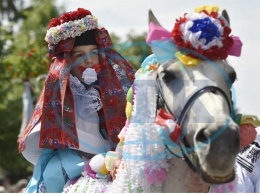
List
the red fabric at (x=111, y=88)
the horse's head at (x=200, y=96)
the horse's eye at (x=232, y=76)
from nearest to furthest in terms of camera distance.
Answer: the horse's head at (x=200, y=96) < the horse's eye at (x=232, y=76) < the red fabric at (x=111, y=88)

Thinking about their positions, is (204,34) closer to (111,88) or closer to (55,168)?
(111,88)

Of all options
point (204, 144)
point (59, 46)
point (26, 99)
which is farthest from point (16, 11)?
point (204, 144)

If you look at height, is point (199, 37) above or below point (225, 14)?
below

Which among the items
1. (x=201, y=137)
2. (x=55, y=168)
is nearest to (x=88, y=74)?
(x=55, y=168)

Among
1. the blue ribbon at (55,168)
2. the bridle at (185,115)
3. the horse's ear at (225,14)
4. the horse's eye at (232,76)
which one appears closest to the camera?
the bridle at (185,115)

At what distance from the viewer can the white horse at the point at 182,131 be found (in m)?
3.56

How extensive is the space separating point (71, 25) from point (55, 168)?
3.72 ft

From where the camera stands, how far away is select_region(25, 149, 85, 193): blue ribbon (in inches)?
201

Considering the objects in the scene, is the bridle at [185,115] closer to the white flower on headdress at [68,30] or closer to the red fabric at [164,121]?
the red fabric at [164,121]

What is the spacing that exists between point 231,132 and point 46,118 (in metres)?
2.10

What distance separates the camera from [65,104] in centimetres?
524

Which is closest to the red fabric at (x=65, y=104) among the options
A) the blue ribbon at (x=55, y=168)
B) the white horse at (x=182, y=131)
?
the blue ribbon at (x=55, y=168)

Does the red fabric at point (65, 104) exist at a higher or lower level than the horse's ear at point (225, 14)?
lower

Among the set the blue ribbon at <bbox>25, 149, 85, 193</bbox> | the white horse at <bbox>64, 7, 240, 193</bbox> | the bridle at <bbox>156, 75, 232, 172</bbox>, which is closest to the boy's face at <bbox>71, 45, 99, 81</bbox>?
the blue ribbon at <bbox>25, 149, 85, 193</bbox>
